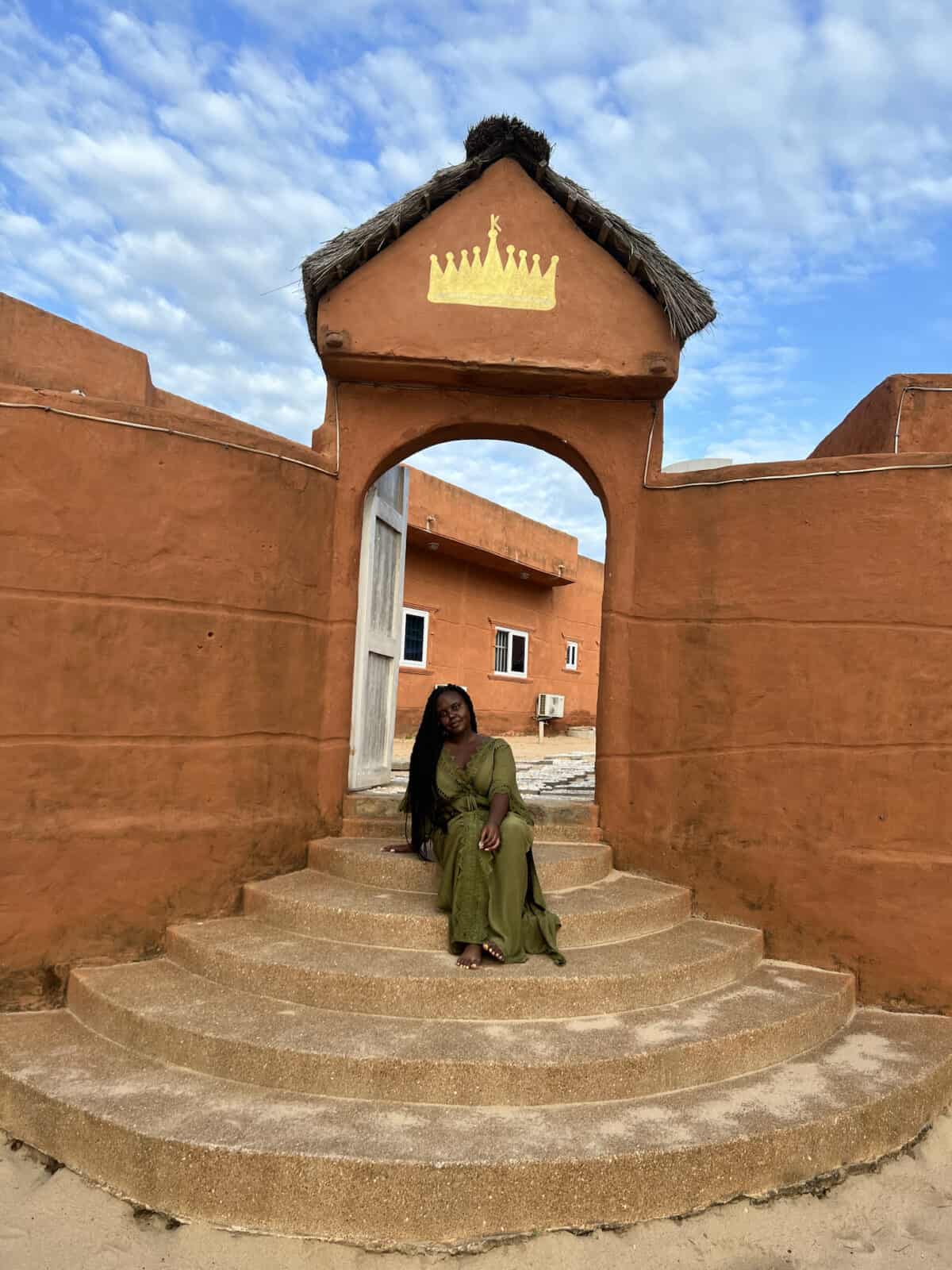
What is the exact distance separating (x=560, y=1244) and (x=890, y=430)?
452cm

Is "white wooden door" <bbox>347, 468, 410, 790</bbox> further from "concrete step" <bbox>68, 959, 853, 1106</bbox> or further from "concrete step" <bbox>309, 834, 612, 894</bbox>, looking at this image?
"concrete step" <bbox>68, 959, 853, 1106</bbox>

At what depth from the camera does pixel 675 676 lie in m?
5.22

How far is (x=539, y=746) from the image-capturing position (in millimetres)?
15859

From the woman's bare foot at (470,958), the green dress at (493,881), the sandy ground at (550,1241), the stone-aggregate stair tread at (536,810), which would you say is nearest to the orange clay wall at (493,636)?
the stone-aggregate stair tread at (536,810)

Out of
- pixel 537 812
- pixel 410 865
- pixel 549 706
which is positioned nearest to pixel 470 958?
pixel 410 865

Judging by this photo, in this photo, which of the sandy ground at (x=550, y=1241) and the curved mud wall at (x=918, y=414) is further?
the curved mud wall at (x=918, y=414)

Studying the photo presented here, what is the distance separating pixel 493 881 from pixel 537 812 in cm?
143

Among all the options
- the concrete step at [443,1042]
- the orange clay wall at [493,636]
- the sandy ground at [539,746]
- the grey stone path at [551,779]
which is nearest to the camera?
the concrete step at [443,1042]

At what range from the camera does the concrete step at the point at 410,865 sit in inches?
185

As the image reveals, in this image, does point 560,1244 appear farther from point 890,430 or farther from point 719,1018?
point 890,430

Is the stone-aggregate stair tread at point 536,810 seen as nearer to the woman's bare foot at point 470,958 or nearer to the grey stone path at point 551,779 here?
the grey stone path at point 551,779

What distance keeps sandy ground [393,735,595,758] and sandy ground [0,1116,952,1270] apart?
801cm

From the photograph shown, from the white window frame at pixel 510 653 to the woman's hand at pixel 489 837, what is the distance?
13451mm

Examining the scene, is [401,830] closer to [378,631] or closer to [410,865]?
[410,865]
